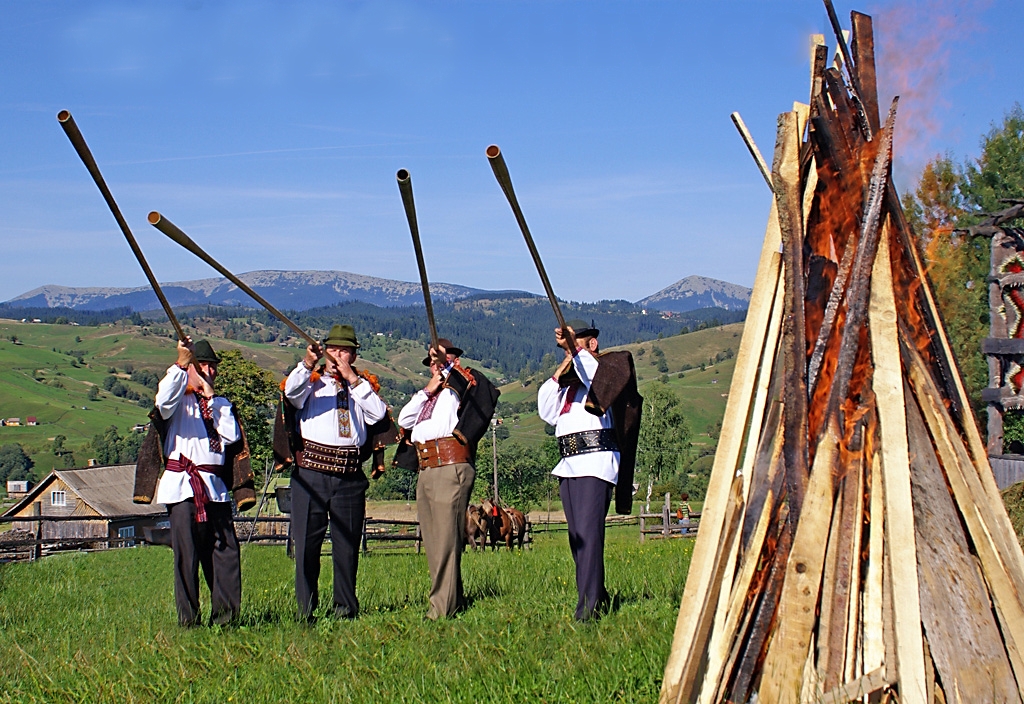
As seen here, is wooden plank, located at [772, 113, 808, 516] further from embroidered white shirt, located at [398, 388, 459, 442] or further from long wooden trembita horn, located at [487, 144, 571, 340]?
embroidered white shirt, located at [398, 388, 459, 442]

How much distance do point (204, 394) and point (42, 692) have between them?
2576 mm

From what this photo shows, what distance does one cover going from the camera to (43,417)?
141500 mm

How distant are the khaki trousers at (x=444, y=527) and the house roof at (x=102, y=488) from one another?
52.8 m

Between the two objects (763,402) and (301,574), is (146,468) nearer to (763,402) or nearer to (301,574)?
(301,574)

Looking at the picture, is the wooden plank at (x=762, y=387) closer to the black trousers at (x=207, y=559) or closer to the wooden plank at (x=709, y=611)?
the wooden plank at (x=709, y=611)

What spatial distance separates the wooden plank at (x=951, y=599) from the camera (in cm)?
383

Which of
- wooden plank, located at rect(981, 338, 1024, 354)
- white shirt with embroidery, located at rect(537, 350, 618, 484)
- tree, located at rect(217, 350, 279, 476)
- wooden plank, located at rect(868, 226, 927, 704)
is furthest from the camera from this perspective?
tree, located at rect(217, 350, 279, 476)

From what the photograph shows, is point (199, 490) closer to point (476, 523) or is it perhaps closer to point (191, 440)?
point (191, 440)

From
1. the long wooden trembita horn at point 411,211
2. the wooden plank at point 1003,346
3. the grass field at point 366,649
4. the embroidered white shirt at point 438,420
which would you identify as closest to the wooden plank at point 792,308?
the grass field at point 366,649

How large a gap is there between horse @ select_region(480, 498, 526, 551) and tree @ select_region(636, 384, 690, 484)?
1849 inches

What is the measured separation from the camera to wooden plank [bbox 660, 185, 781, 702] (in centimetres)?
427

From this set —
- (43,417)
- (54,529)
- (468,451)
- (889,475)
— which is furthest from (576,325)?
(43,417)

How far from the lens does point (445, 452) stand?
800 cm

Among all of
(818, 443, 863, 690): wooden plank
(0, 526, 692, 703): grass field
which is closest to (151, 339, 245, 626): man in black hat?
(0, 526, 692, 703): grass field
